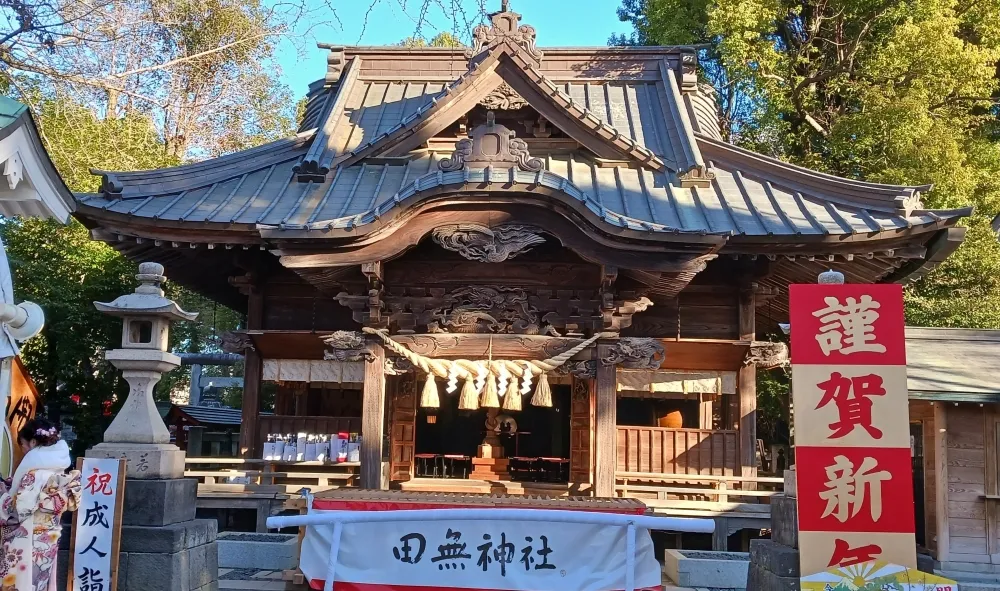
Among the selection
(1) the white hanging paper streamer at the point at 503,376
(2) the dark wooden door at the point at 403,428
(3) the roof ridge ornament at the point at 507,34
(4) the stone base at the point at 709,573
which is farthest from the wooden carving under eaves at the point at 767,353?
(3) the roof ridge ornament at the point at 507,34

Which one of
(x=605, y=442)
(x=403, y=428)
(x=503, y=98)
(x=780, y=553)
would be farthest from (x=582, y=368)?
(x=780, y=553)

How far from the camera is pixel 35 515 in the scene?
17.8ft

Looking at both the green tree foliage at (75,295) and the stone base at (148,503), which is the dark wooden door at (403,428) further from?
the green tree foliage at (75,295)

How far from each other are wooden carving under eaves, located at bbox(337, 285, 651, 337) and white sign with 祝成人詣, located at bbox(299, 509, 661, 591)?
14.6 feet

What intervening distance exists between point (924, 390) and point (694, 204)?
357 cm

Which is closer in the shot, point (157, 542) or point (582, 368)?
point (157, 542)

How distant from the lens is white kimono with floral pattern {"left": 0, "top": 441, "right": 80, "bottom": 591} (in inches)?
209

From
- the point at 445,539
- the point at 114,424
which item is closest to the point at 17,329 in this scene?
the point at 114,424

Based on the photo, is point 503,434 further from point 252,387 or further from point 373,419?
point 252,387

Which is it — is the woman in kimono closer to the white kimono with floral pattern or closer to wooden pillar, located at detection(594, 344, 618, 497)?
the white kimono with floral pattern

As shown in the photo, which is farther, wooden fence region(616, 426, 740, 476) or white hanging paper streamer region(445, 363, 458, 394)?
wooden fence region(616, 426, 740, 476)

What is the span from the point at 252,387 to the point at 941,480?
9.10 meters

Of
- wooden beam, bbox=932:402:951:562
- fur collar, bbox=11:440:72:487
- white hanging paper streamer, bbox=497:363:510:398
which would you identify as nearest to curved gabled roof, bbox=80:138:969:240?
white hanging paper streamer, bbox=497:363:510:398

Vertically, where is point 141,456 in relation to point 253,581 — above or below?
above
